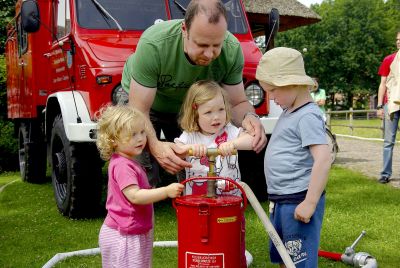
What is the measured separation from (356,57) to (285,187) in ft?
A: 192

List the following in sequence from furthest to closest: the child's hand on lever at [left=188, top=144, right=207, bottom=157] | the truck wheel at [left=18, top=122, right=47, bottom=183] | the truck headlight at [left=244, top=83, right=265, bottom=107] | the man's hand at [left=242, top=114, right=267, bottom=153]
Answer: the truck wheel at [left=18, top=122, right=47, bottom=183] → the truck headlight at [left=244, top=83, right=265, bottom=107] → the man's hand at [left=242, top=114, right=267, bottom=153] → the child's hand on lever at [left=188, top=144, right=207, bottom=157]

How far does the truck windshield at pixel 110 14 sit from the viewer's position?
571cm

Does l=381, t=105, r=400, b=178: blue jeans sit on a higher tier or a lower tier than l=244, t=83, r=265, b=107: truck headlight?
lower

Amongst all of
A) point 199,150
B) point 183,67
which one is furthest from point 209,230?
point 183,67

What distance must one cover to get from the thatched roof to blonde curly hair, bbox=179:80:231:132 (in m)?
12.9

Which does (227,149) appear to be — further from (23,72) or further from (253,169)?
(23,72)

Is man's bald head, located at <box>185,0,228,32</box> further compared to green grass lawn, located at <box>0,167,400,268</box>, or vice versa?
green grass lawn, located at <box>0,167,400,268</box>

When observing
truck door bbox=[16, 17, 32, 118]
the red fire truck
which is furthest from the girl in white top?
truck door bbox=[16, 17, 32, 118]

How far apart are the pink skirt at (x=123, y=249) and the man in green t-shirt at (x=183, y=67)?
42 centimetres

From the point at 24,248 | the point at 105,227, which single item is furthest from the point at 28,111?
the point at 105,227

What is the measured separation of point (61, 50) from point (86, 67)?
694mm

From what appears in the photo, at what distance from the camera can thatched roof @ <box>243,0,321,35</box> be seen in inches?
648

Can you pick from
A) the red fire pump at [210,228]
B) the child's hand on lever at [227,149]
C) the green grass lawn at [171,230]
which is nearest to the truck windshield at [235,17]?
the green grass lawn at [171,230]

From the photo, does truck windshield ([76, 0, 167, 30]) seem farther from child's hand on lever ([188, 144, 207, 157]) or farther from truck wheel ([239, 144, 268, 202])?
child's hand on lever ([188, 144, 207, 157])
